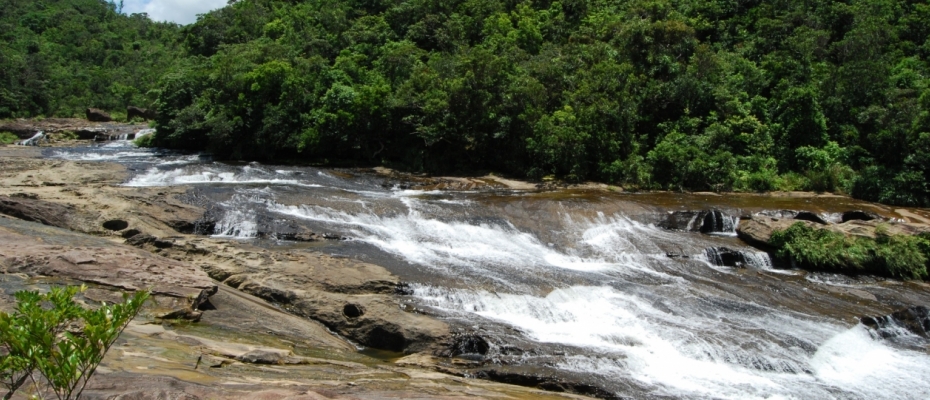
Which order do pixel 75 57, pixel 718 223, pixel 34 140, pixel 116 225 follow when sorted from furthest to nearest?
pixel 75 57 < pixel 34 140 < pixel 718 223 < pixel 116 225

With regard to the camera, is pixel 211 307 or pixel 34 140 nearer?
pixel 211 307

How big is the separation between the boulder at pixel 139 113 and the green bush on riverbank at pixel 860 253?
46.7 metres

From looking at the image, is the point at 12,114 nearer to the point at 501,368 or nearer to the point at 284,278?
the point at 284,278

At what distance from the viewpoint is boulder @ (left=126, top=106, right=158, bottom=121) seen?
49031mm

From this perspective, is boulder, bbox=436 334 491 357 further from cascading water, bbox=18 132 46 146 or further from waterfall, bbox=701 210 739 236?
cascading water, bbox=18 132 46 146

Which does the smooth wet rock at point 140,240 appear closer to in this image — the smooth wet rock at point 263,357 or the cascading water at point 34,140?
the smooth wet rock at point 263,357

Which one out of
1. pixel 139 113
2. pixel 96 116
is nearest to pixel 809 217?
pixel 139 113

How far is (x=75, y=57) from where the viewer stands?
66000mm

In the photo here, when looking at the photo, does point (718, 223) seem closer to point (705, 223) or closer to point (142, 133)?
point (705, 223)

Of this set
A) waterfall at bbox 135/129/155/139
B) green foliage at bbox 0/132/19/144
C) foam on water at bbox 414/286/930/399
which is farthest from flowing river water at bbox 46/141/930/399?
green foliage at bbox 0/132/19/144

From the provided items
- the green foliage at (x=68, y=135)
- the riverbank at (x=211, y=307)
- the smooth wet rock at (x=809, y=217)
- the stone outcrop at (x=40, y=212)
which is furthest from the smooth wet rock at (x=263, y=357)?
the green foliage at (x=68, y=135)

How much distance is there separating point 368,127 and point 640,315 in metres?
19.7

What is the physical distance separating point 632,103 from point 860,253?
40.0 feet

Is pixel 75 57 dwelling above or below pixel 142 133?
above
